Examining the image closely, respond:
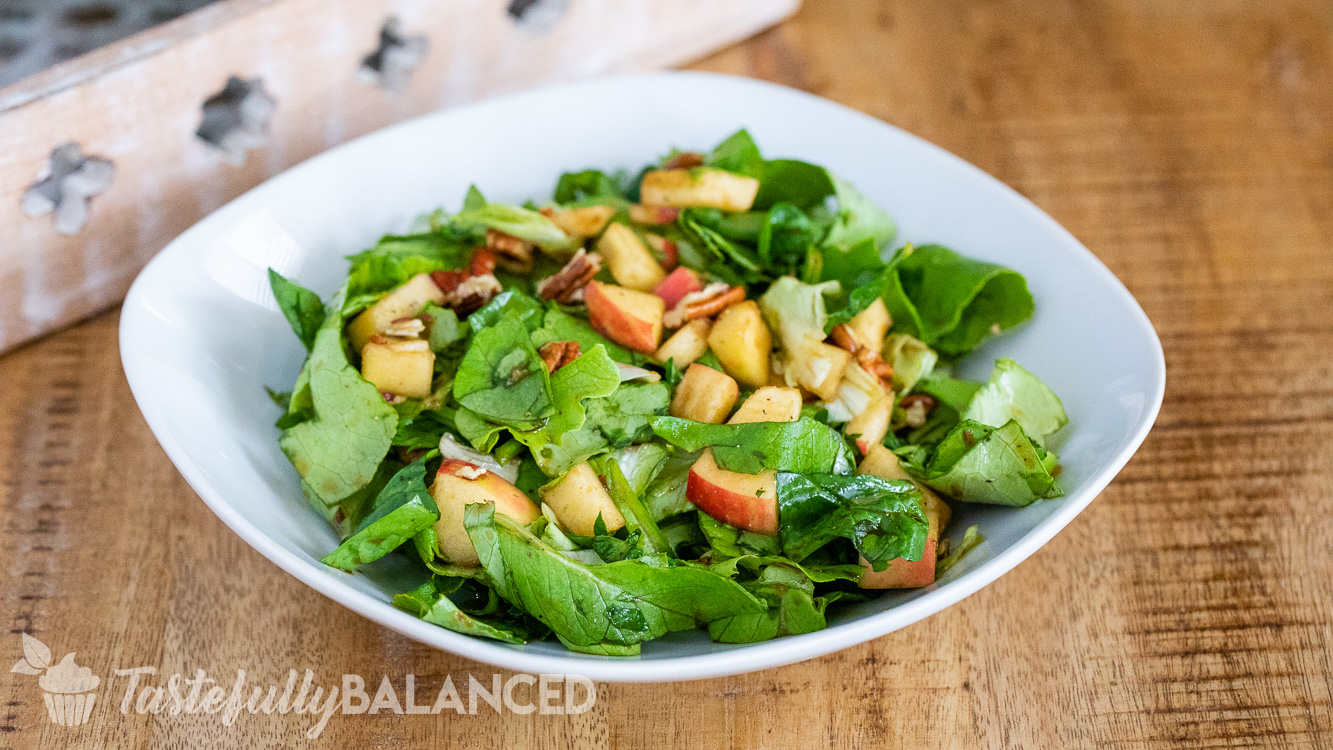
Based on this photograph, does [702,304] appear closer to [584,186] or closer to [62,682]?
[584,186]

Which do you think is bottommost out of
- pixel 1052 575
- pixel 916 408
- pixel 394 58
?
pixel 1052 575

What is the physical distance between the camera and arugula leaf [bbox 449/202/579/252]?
5.59 ft

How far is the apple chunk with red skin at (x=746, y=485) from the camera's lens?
1.35 meters

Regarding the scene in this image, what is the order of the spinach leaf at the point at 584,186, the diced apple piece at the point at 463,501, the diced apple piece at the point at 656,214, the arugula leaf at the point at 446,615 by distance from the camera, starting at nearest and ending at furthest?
the arugula leaf at the point at 446,615 < the diced apple piece at the point at 463,501 < the diced apple piece at the point at 656,214 < the spinach leaf at the point at 584,186

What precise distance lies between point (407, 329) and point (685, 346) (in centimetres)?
44

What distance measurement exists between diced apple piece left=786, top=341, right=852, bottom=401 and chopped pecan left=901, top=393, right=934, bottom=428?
0.13 metres

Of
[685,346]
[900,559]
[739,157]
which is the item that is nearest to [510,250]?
[685,346]

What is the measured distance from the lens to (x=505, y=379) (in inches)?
57.1

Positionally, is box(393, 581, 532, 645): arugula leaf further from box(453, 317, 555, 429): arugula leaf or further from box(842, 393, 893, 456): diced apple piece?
box(842, 393, 893, 456): diced apple piece

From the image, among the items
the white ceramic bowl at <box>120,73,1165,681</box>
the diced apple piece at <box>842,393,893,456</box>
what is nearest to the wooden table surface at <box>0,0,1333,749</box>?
the white ceramic bowl at <box>120,73,1165,681</box>

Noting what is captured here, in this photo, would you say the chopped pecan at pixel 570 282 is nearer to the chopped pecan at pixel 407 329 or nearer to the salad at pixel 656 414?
the salad at pixel 656 414

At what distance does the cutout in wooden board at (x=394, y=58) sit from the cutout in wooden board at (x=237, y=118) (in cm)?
23

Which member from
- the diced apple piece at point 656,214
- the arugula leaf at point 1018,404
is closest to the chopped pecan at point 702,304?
the diced apple piece at point 656,214

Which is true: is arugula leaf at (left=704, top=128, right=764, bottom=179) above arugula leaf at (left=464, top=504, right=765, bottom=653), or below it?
above
